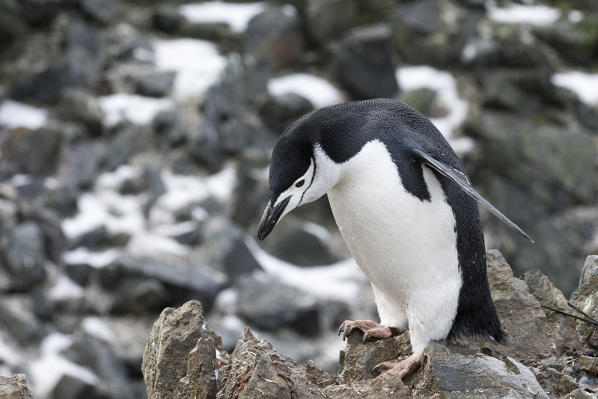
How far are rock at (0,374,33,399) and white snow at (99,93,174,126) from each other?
9.08 metres

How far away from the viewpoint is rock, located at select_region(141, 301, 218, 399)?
2.81 m

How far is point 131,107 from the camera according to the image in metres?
11.5

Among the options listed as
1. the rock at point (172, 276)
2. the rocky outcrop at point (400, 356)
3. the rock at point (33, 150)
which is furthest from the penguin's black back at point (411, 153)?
the rock at point (33, 150)

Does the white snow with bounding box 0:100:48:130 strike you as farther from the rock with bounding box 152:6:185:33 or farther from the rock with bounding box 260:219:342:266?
the rock with bounding box 260:219:342:266

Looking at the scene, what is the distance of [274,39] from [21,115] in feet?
13.2

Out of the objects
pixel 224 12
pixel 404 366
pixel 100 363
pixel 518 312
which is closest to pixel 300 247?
pixel 100 363

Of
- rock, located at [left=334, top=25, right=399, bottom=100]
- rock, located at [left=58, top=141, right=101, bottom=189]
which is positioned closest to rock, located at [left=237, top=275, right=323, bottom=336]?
rock, located at [left=58, top=141, right=101, bottom=189]

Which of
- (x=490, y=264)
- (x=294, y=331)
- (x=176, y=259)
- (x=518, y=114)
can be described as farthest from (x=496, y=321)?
(x=518, y=114)

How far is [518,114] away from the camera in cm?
1180

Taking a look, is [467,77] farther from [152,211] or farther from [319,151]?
[319,151]

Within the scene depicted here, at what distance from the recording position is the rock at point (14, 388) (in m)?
2.34

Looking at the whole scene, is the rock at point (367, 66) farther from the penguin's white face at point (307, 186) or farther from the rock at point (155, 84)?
the penguin's white face at point (307, 186)

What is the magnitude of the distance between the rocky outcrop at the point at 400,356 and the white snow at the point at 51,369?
5.20m

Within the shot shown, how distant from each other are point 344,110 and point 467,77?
9763 millimetres
